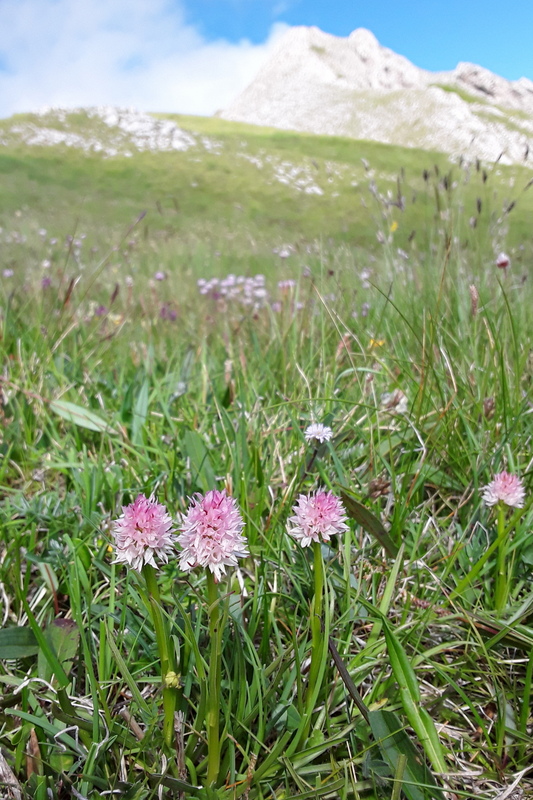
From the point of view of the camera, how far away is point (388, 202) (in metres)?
2.29

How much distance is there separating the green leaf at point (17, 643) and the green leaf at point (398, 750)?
642 millimetres

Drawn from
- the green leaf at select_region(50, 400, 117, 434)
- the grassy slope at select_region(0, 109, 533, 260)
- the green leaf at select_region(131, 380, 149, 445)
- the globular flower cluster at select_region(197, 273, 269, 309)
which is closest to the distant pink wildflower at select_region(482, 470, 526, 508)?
the green leaf at select_region(131, 380, 149, 445)

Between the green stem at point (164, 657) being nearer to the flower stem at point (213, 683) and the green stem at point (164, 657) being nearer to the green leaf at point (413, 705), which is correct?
the flower stem at point (213, 683)

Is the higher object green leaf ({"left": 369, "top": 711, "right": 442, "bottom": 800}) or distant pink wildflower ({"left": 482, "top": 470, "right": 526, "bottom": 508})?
distant pink wildflower ({"left": 482, "top": 470, "right": 526, "bottom": 508})

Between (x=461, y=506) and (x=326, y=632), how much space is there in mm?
669

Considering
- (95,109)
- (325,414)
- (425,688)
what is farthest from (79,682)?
(95,109)

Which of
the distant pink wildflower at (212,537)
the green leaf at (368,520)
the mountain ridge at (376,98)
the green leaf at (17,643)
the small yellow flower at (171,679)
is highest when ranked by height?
the mountain ridge at (376,98)

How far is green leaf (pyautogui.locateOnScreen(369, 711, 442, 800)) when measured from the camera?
29.5 inches

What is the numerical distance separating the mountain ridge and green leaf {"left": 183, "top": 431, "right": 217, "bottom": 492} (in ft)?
184

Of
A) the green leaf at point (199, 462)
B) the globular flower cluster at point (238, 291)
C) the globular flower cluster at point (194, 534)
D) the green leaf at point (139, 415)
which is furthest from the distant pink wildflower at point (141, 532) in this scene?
the globular flower cluster at point (238, 291)

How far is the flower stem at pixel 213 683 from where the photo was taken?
2.08 feet

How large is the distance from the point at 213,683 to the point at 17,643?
491 millimetres

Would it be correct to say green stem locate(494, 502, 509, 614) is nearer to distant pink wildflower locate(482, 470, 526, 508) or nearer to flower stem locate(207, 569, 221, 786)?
distant pink wildflower locate(482, 470, 526, 508)

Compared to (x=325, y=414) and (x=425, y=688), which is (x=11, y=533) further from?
(x=425, y=688)
